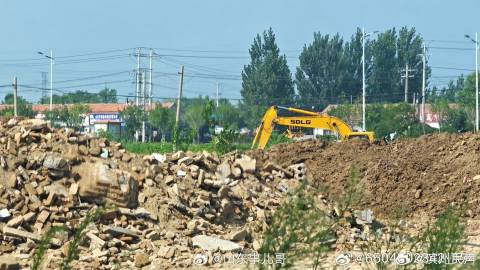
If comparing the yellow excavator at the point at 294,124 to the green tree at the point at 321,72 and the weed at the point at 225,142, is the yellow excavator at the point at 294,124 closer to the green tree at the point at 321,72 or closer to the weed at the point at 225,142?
the weed at the point at 225,142

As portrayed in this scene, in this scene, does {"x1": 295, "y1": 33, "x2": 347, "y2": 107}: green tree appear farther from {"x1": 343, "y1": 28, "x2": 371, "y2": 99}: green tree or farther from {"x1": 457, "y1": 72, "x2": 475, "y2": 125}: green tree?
{"x1": 457, "y1": 72, "x2": 475, "y2": 125}: green tree

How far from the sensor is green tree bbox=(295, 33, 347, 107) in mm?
78250

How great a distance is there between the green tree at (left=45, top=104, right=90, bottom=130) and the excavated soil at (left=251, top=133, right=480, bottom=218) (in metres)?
36.0

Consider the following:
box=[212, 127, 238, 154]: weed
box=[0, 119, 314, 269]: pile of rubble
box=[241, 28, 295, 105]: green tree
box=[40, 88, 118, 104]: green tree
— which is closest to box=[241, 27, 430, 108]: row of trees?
box=[241, 28, 295, 105]: green tree

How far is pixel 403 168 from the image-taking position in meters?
20.6

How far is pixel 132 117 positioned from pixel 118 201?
5049 cm

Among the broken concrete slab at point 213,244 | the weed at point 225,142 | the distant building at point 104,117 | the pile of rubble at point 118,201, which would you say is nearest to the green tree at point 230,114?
the distant building at point 104,117

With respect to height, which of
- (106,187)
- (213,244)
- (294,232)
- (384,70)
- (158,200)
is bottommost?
(213,244)

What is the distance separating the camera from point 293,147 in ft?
78.4

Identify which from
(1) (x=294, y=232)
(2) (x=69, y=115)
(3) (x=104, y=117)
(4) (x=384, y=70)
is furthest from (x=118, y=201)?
(4) (x=384, y=70)

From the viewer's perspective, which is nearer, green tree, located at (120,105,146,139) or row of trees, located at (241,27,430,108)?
green tree, located at (120,105,146,139)

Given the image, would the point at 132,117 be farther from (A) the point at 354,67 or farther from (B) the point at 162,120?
(A) the point at 354,67

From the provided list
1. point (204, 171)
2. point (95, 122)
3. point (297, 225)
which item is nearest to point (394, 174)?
point (204, 171)

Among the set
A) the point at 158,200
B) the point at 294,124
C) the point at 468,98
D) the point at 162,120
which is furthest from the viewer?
the point at 468,98
